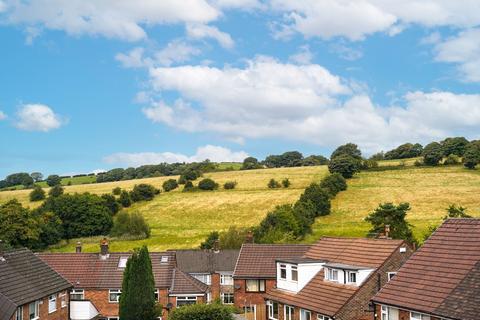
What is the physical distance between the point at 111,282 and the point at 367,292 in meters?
25.9

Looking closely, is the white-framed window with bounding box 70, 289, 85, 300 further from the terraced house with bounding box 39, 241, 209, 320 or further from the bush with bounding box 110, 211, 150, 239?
the bush with bounding box 110, 211, 150, 239

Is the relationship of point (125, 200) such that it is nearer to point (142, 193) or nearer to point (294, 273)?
point (142, 193)

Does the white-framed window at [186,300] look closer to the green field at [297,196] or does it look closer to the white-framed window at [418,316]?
the white-framed window at [418,316]

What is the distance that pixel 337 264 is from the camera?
39656mm

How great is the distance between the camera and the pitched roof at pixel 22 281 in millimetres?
32656

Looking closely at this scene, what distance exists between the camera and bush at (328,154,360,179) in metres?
125

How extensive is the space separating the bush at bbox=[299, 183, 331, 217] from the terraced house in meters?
50.8

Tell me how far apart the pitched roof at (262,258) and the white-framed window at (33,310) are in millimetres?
20242

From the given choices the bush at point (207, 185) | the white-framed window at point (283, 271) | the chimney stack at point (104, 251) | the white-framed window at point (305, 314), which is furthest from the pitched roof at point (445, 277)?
the bush at point (207, 185)

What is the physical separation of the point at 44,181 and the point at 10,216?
97.7 metres

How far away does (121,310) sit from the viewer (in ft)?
138

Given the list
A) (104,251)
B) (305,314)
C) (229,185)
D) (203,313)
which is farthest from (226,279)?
(229,185)

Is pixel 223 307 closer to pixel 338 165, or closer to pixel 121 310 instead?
pixel 121 310

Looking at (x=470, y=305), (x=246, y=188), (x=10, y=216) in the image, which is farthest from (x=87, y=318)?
(x=246, y=188)
